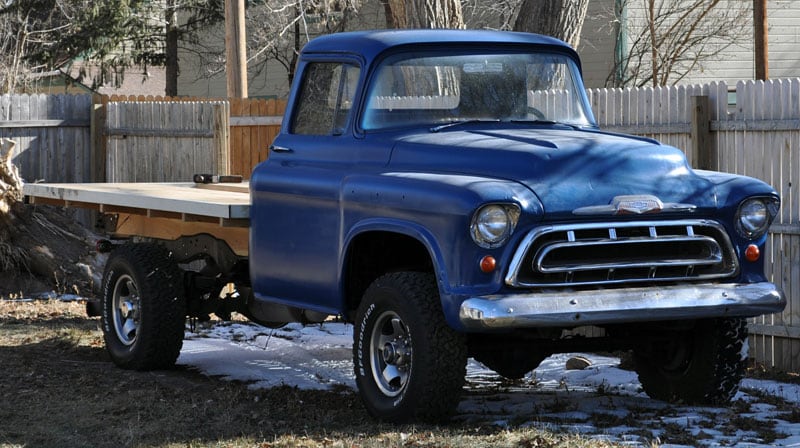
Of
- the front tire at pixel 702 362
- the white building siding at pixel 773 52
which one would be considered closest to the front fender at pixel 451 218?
the front tire at pixel 702 362

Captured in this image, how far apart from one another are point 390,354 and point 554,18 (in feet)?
24.4

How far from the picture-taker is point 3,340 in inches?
445

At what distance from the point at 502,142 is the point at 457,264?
0.97m

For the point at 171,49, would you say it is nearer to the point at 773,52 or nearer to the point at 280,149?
the point at 773,52

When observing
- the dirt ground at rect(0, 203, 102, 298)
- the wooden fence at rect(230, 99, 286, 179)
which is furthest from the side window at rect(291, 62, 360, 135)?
the wooden fence at rect(230, 99, 286, 179)

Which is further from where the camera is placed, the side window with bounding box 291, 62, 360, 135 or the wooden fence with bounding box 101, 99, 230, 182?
the wooden fence with bounding box 101, 99, 230, 182

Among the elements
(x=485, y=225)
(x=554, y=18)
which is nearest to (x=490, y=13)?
(x=554, y=18)

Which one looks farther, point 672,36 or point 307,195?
point 672,36

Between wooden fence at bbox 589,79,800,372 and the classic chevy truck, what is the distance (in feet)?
5.56

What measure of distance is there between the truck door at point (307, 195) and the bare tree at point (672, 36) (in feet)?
50.9

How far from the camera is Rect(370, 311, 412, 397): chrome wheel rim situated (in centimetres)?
716

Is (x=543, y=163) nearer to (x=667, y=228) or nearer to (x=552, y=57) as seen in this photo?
(x=667, y=228)

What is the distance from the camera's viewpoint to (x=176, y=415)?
7.76 meters

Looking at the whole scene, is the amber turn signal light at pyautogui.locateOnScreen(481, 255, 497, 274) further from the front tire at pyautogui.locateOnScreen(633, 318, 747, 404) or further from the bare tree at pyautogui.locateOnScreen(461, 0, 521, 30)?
the bare tree at pyautogui.locateOnScreen(461, 0, 521, 30)
